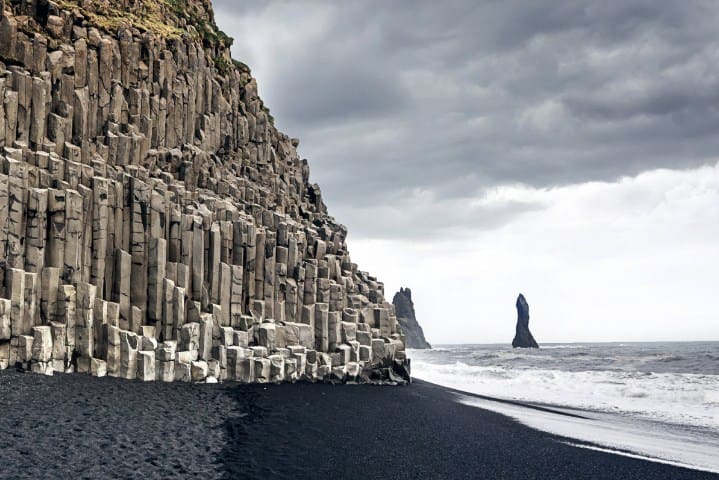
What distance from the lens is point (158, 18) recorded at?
4119cm

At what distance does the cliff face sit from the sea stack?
151776mm

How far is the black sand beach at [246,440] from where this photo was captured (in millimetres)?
15000

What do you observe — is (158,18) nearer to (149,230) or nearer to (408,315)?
(149,230)

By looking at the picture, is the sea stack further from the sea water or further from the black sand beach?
the black sand beach

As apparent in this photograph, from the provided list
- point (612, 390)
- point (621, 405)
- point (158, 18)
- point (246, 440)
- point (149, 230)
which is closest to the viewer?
point (246, 440)

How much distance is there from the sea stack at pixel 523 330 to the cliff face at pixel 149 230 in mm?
151776

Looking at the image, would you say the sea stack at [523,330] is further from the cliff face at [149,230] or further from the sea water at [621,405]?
the cliff face at [149,230]

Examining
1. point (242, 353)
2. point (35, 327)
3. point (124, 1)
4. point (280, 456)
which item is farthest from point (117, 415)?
point (124, 1)

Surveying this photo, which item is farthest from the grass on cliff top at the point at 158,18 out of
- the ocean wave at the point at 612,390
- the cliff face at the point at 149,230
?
the ocean wave at the point at 612,390

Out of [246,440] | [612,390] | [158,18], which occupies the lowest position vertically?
[612,390]

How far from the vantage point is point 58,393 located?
20.2 meters

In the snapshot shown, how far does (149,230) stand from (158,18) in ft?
65.8

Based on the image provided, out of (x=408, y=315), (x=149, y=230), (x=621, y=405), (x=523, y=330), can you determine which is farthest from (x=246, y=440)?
(x=523, y=330)

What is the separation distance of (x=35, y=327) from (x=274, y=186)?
21317mm
